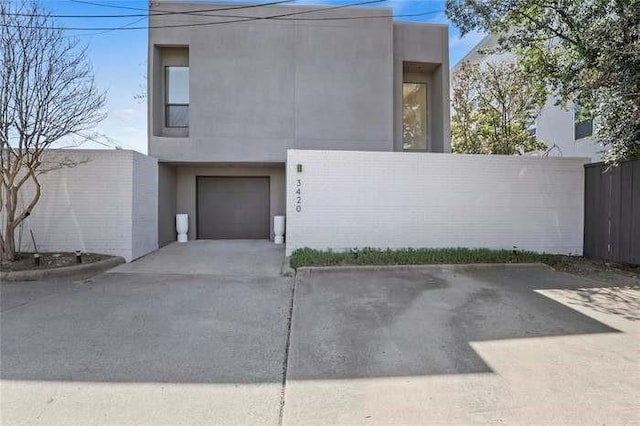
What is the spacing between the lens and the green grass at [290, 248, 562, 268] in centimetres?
829

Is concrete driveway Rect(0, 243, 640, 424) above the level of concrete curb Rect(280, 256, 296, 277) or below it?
below

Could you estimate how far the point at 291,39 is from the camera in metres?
11.2

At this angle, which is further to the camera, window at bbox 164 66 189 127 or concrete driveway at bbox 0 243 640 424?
window at bbox 164 66 189 127

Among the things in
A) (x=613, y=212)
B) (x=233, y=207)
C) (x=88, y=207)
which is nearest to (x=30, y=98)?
(x=88, y=207)

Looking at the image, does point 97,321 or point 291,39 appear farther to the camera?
point 291,39

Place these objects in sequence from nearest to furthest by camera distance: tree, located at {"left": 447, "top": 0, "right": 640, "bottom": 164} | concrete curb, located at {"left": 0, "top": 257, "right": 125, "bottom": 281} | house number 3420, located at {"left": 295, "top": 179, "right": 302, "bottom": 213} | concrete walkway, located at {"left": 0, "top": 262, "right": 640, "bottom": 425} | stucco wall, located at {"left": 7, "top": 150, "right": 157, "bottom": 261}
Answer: concrete walkway, located at {"left": 0, "top": 262, "right": 640, "bottom": 425} < tree, located at {"left": 447, "top": 0, "right": 640, "bottom": 164} < concrete curb, located at {"left": 0, "top": 257, "right": 125, "bottom": 281} < stucco wall, located at {"left": 7, "top": 150, "right": 157, "bottom": 261} < house number 3420, located at {"left": 295, "top": 179, "right": 302, "bottom": 213}

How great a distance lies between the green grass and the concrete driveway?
1.43 metres

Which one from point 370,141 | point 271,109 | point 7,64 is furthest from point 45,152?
point 370,141

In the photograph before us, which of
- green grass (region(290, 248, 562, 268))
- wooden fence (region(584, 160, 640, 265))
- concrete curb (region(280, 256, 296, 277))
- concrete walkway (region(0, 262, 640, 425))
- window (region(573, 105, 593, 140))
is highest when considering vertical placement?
window (region(573, 105, 593, 140))

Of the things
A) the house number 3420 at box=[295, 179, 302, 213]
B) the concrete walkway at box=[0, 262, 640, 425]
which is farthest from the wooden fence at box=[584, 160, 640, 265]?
the house number 3420 at box=[295, 179, 302, 213]

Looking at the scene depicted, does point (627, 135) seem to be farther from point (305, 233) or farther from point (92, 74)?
point (92, 74)

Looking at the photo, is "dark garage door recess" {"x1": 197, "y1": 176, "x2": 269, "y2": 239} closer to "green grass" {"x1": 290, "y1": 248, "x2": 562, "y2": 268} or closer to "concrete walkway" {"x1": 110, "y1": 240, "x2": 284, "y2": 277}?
"concrete walkway" {"x1": 110, "y1": 240, "x2": 284, "y2": 277}

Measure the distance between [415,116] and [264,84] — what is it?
5026 mm

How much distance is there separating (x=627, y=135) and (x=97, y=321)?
27.8 feet
